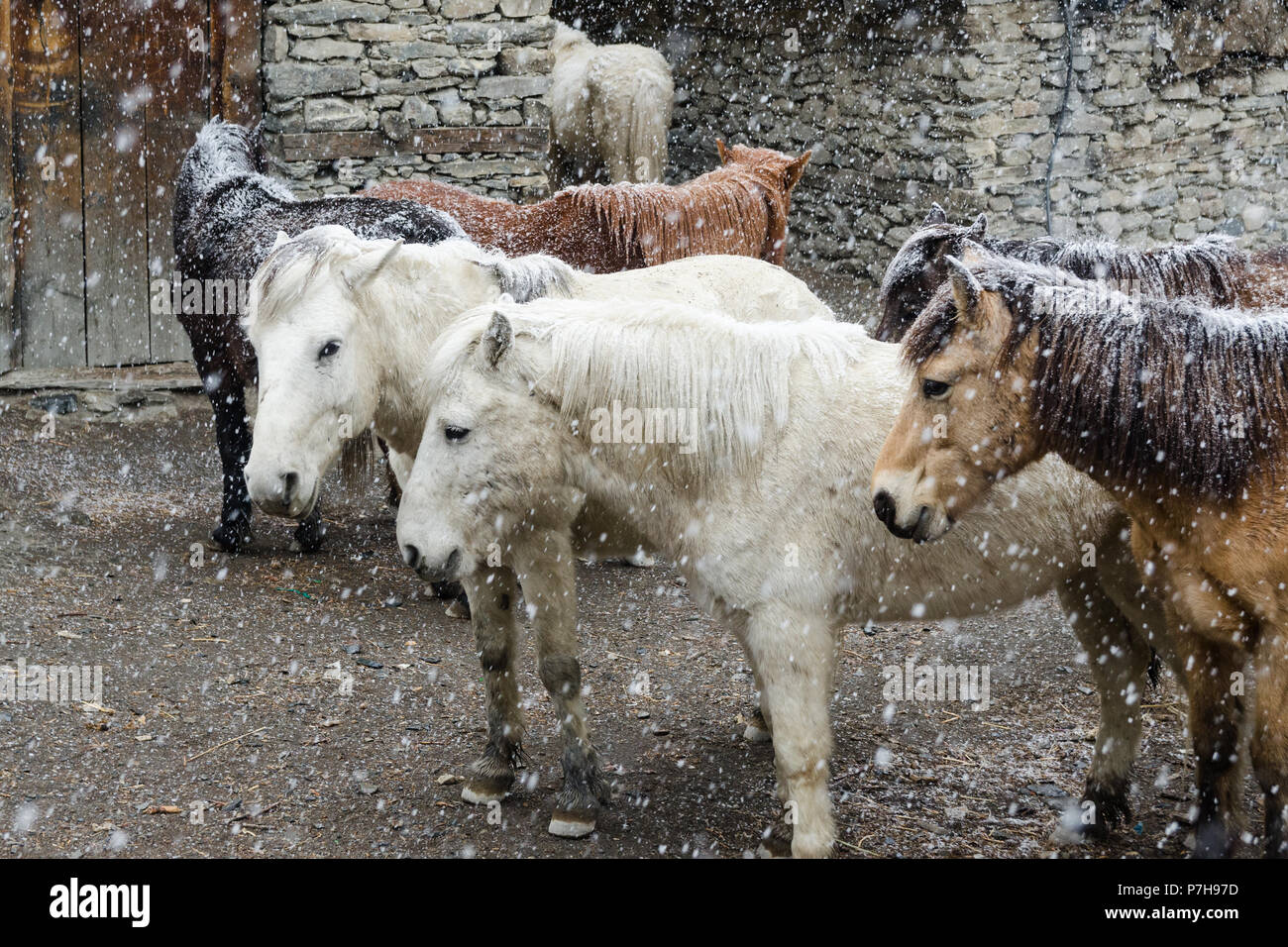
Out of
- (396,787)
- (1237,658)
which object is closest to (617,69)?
(396,787)

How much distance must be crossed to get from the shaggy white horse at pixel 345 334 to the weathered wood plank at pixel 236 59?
4638 mm

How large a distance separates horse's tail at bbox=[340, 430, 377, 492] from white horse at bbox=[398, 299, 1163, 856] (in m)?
1.09

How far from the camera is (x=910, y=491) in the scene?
292cm

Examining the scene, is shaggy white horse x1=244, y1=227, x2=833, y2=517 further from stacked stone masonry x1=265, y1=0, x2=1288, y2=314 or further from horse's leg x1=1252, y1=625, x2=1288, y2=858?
stacked stone masonry x1=265, y1=0, x2=1288, y2=314

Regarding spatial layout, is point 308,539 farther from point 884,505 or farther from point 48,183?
point 884,505

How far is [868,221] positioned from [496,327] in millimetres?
9497

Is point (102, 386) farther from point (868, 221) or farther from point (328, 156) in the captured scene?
point (868, 221)

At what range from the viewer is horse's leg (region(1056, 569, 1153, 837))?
12.0 feet

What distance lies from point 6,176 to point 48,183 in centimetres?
29

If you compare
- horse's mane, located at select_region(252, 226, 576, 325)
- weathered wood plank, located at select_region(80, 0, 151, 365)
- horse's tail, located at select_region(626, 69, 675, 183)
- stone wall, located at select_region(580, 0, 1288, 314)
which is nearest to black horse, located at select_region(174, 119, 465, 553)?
horse's mane, located at select_region(252, 226, 576, 325)

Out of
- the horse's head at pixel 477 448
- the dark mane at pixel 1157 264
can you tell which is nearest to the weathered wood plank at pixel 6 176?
the horse's head at pixel 477 448

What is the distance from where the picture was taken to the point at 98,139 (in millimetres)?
8195

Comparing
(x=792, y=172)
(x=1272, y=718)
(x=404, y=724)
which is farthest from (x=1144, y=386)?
(x=792, y=172)

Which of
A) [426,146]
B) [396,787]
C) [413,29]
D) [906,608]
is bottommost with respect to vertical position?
[396,787]
